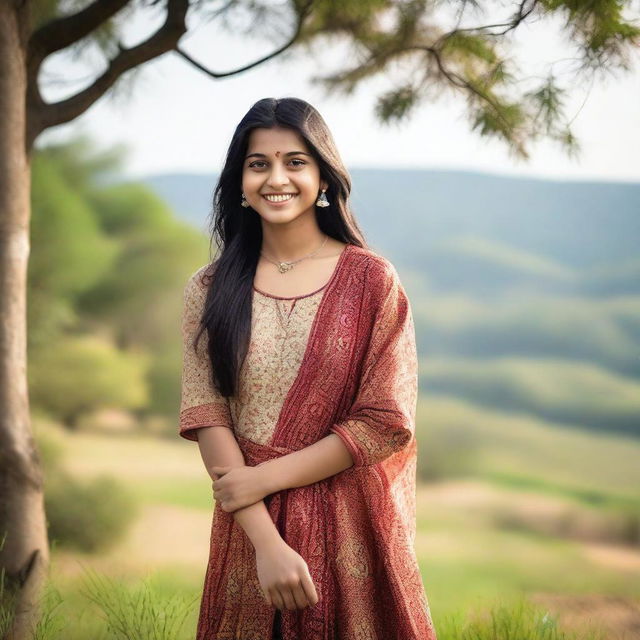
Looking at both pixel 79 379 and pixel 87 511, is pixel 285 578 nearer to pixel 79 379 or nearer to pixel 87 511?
pixel 87 511

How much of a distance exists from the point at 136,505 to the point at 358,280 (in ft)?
15.5

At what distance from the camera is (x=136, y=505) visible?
19.5 ft

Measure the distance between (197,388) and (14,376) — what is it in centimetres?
102

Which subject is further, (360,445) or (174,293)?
(174,293)

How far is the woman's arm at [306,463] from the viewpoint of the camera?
147cm

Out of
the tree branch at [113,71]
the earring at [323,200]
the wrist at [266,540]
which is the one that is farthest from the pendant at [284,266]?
the tree branch at [113,71]

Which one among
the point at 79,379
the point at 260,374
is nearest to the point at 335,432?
the point at 260,374

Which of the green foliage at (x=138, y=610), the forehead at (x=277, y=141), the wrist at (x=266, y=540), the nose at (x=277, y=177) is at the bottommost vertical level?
the green foliage at (x=138, y=610)

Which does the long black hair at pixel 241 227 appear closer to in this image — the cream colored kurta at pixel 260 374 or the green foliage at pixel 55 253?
the cream colored kurta at pixel 260 374

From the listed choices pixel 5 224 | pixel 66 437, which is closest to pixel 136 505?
pixel 66 437

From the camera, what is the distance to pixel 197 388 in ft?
5.16

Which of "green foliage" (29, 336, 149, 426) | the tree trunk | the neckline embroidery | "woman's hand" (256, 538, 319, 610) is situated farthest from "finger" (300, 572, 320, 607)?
"green foliage" (29, 336, 149, 426)

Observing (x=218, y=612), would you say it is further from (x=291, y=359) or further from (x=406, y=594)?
(x=291, y=359)

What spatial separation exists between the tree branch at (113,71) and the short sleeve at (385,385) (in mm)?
1308
